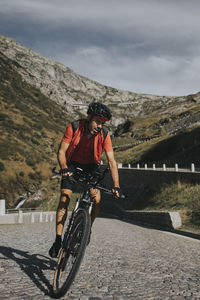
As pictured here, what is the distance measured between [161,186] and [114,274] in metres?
22.5

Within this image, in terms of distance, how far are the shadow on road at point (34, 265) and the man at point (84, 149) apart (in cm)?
40

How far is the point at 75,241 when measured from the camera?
3543 millimetres

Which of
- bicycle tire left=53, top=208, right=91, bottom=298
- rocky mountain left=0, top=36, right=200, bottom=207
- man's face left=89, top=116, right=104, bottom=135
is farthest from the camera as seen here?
rocky mountain left=0, top=36, right=200, bottom=207

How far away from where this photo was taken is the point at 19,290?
3621mm

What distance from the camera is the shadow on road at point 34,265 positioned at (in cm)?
392

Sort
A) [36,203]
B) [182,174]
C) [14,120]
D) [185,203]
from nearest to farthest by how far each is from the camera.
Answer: [185,203]
[182,174]
[36,203]
[14,120]

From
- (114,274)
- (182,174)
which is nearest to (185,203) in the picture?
(182,174)

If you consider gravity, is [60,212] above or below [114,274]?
above

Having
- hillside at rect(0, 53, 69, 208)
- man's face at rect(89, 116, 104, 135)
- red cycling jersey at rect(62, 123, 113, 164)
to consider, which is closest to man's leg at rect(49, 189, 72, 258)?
red cycling jersey at rect(62, 123, 113, 164)

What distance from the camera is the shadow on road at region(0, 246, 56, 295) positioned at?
3920 millimetres

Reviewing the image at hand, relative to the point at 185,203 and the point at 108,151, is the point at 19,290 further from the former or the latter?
the point at 185,203

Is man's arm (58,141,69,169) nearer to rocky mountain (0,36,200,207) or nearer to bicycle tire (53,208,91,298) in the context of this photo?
bicycle tire (53,208,91,298)

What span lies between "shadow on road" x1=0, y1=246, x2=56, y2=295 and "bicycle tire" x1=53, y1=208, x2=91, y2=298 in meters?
0.27

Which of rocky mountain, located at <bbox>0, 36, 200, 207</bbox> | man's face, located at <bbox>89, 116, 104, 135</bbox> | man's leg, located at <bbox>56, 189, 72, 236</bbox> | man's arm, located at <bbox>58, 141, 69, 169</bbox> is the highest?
rocky mountain, located at <bbox>0, 36, 200, 207</bbox>
